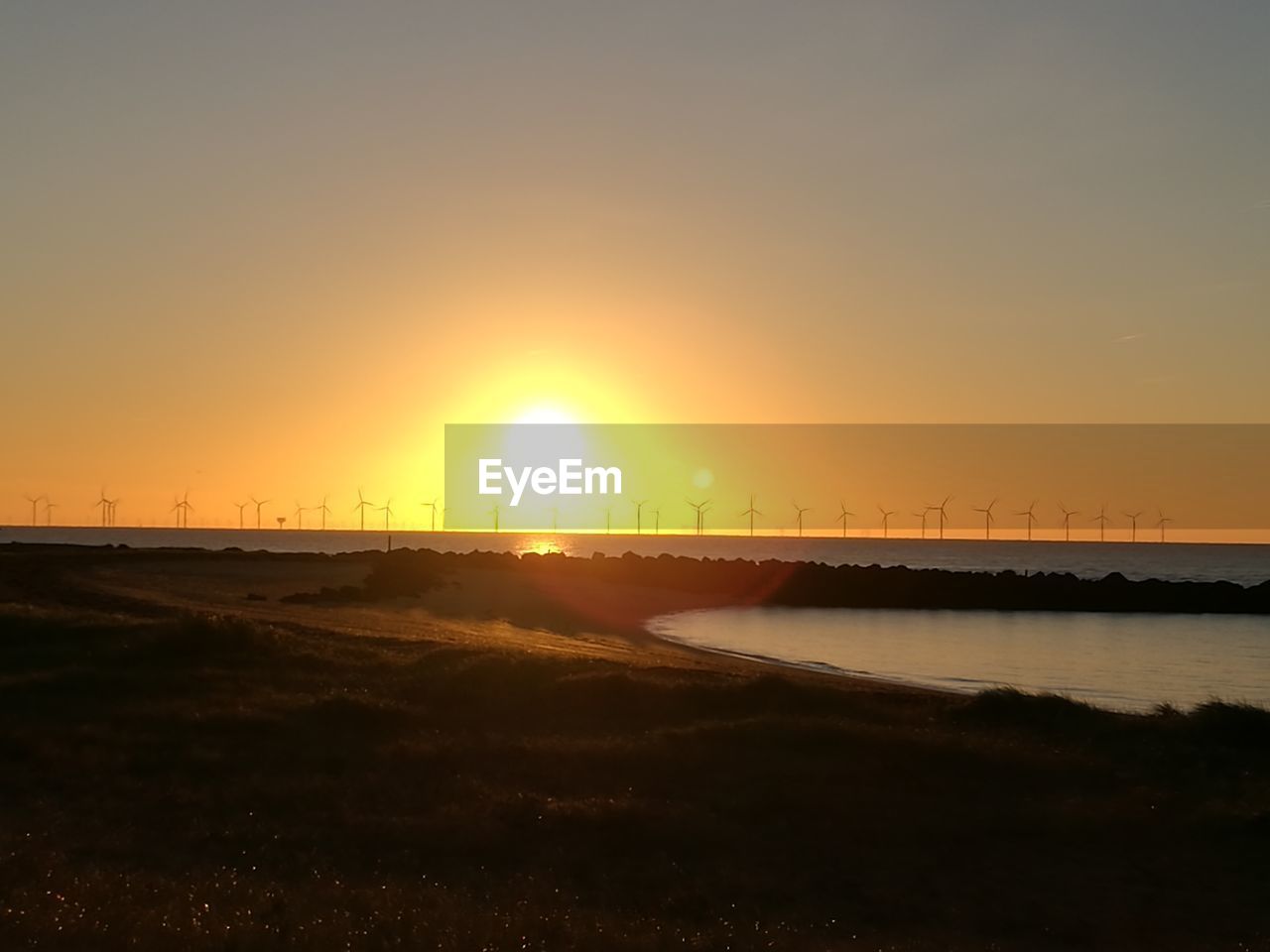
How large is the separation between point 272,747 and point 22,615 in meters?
15.5

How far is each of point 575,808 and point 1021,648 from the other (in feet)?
149

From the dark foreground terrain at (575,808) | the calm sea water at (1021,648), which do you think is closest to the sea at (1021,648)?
the calm sea water at (1021,648)

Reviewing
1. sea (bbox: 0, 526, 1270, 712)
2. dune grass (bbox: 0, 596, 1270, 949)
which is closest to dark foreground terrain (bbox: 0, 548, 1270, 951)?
dune grass (bbox: 0, 596, 1270, 949)

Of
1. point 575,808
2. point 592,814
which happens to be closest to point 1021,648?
point 575,808

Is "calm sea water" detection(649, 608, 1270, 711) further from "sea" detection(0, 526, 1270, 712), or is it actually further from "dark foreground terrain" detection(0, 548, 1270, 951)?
A: "dark foreground terrain" detection(0, 548, 1270, 951)

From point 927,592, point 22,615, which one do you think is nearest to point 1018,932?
point 22,615

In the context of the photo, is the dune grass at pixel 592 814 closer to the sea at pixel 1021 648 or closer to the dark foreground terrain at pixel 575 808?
the dark foreground terrain at pixel 575 808

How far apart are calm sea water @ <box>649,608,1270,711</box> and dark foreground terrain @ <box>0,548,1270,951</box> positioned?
49.3 feet

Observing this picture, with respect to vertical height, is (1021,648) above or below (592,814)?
below

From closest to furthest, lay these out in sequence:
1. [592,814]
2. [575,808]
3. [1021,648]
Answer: [592,814] < [575,808] < [1021,648]

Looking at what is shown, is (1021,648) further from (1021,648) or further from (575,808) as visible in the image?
(575,808)

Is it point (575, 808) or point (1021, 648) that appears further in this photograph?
point (1021, 648)

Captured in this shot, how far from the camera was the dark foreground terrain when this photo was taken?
11.9 m

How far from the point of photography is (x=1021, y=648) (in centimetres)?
5716
